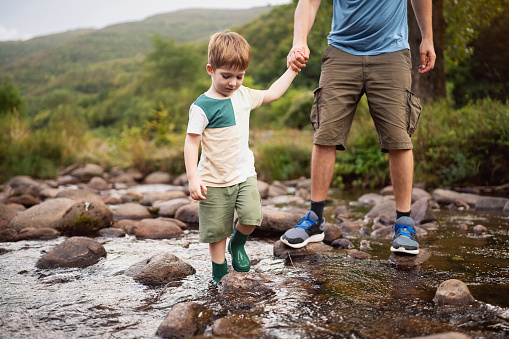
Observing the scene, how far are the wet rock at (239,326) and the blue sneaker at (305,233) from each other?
115 cm

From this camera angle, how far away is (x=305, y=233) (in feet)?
10.2

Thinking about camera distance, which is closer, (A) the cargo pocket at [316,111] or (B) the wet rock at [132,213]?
(A) the cargo pocket at [316,111]

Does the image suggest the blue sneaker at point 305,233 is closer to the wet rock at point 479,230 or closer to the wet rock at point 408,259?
the wet rock at point 408,259

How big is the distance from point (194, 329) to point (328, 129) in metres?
1.71

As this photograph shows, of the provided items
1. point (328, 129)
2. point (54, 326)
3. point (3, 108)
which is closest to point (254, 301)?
point (54, 326)

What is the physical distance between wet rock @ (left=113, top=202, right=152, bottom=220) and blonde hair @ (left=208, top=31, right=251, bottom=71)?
3.13m

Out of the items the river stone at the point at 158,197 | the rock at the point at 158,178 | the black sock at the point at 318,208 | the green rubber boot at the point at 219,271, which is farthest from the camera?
the rock at the point at 158,178

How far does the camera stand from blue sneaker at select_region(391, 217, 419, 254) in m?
2.83

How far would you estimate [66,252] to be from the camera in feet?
9.91

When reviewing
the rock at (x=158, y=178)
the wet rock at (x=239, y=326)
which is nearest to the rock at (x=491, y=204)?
the wet rock at (x=239, y=326)

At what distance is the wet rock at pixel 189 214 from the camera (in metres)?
4.73

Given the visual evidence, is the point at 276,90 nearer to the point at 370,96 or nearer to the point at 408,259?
the point at 370,96

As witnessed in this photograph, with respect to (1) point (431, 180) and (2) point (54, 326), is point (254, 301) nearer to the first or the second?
(2) point (54, 326)

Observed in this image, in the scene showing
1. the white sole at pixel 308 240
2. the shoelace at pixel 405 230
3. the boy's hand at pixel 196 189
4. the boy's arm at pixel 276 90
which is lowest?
the white sole at pixel 308 240
